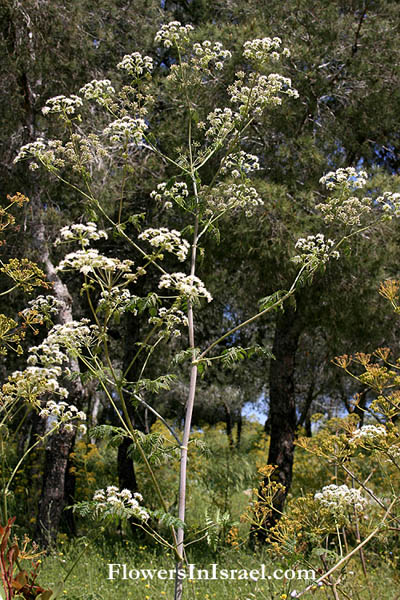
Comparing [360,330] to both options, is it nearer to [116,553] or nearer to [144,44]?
[116,553]

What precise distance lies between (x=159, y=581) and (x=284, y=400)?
287 centimetres

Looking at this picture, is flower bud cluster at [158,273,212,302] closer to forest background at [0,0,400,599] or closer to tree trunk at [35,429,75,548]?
forest background at [0,0,400,599]

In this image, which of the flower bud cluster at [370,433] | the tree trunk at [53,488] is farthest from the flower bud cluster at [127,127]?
the tree trunk at [53,488]

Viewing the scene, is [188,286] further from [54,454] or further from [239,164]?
[54,454]

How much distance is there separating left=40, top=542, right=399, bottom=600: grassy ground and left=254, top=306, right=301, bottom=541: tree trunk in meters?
1.28

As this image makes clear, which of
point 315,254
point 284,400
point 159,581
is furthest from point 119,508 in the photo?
point 284,400

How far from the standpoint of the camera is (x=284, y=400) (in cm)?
736

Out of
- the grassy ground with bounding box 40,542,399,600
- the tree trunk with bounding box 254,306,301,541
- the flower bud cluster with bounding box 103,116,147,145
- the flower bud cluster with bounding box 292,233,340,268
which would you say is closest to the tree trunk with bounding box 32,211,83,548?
the grassy ground with bounding box 40,542,399,600

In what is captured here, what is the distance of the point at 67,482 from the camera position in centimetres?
805

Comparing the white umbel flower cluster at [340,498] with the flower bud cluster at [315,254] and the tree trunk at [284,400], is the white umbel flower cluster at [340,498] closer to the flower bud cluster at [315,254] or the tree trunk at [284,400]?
the flower bud cluster at [315,254]

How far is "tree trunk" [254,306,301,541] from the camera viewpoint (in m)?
7.16

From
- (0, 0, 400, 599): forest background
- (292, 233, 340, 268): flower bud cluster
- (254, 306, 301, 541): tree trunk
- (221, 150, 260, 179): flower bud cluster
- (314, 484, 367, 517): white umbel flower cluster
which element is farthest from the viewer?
(254, 306, 301, 541): tree trunk

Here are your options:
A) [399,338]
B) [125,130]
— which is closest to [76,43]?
[125,130]

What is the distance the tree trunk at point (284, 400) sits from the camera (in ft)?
23.5
